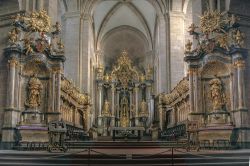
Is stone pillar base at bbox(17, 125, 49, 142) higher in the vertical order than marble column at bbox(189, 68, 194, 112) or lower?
lower

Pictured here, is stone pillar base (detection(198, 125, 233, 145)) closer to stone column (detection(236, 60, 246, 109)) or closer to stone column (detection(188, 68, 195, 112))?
stone column (detection(236, 60, 246, 109))

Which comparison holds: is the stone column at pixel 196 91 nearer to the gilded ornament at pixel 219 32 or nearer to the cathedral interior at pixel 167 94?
the cathedral interior at pixel 167 94

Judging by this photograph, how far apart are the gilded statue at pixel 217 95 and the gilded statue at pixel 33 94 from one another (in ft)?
27.1

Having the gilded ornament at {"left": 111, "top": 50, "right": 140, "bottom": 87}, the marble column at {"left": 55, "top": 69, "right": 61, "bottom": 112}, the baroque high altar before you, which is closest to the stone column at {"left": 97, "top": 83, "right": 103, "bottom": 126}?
the baroque high altar

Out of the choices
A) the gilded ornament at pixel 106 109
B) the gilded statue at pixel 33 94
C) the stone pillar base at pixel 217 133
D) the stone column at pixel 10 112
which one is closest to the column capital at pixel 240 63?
the stone pillar base at pixel 217 133

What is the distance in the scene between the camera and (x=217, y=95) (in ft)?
59.4

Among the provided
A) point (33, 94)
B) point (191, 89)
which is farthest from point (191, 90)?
point (33, 94)

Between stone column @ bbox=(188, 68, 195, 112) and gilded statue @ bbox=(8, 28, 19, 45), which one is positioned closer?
gilded statue @ bbox=(8, 28, 19, 45)

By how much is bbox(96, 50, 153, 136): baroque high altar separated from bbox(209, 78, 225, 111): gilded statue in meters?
20.8

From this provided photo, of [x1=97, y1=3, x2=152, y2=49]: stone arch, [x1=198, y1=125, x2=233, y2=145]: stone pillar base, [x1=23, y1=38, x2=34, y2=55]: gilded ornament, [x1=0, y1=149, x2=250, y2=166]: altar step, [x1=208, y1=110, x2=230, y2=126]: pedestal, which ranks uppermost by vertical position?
[x1=97, y1=3, x2=152, y2=49]: stone arch

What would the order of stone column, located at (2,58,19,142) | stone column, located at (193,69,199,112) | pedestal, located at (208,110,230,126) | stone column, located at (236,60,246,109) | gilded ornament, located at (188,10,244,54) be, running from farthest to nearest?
stone column, located at (193,69,199,112)
gilded ornament, located at (188,10,244,54)
pedestal, located at (208,110,230,126)
stone column, located at (236,60,246,109)
stone column, located at (2,58,19,142)

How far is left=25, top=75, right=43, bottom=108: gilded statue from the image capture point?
18.1 meters

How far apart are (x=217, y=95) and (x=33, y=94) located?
28.1 feet

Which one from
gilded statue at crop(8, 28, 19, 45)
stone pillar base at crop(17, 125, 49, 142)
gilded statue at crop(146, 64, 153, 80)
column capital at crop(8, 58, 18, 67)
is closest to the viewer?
stone pillar base at crop(17, 125, 49, 142)
